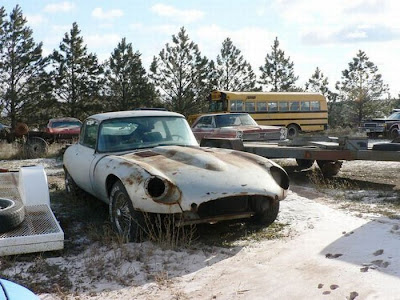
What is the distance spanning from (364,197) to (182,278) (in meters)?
4.55

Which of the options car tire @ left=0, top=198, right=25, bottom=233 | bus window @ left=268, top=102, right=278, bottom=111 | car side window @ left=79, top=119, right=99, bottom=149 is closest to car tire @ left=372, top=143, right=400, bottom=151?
car side window @ left=79, top=119, right=99, bottom=149

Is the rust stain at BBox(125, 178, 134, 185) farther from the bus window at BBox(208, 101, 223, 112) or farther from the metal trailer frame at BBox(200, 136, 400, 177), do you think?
the bus window at BBox(208, 101, 223, 112)

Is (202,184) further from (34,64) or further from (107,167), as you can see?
(34,64)

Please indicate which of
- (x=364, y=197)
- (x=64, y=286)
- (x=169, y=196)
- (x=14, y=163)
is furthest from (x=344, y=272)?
(x=14, y=163)

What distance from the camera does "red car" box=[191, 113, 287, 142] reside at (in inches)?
548

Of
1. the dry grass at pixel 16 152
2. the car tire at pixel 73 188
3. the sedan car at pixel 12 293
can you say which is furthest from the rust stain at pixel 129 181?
the dry grass at pixel 16 152

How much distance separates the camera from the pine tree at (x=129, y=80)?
4181cm

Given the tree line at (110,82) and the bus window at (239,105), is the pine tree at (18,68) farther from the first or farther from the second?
the bus window at (239,105)

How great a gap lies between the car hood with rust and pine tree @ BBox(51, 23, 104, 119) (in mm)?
37853

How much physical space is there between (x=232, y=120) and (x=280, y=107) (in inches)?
482

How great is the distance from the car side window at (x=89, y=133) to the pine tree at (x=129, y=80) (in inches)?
1359

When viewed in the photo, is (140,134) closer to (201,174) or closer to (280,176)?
(201,174)

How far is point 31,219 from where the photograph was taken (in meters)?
4.94

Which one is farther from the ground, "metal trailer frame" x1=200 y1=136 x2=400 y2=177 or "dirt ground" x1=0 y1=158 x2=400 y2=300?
"metal trailer frame" x1=200 y1=136 x2=400 y2=177
